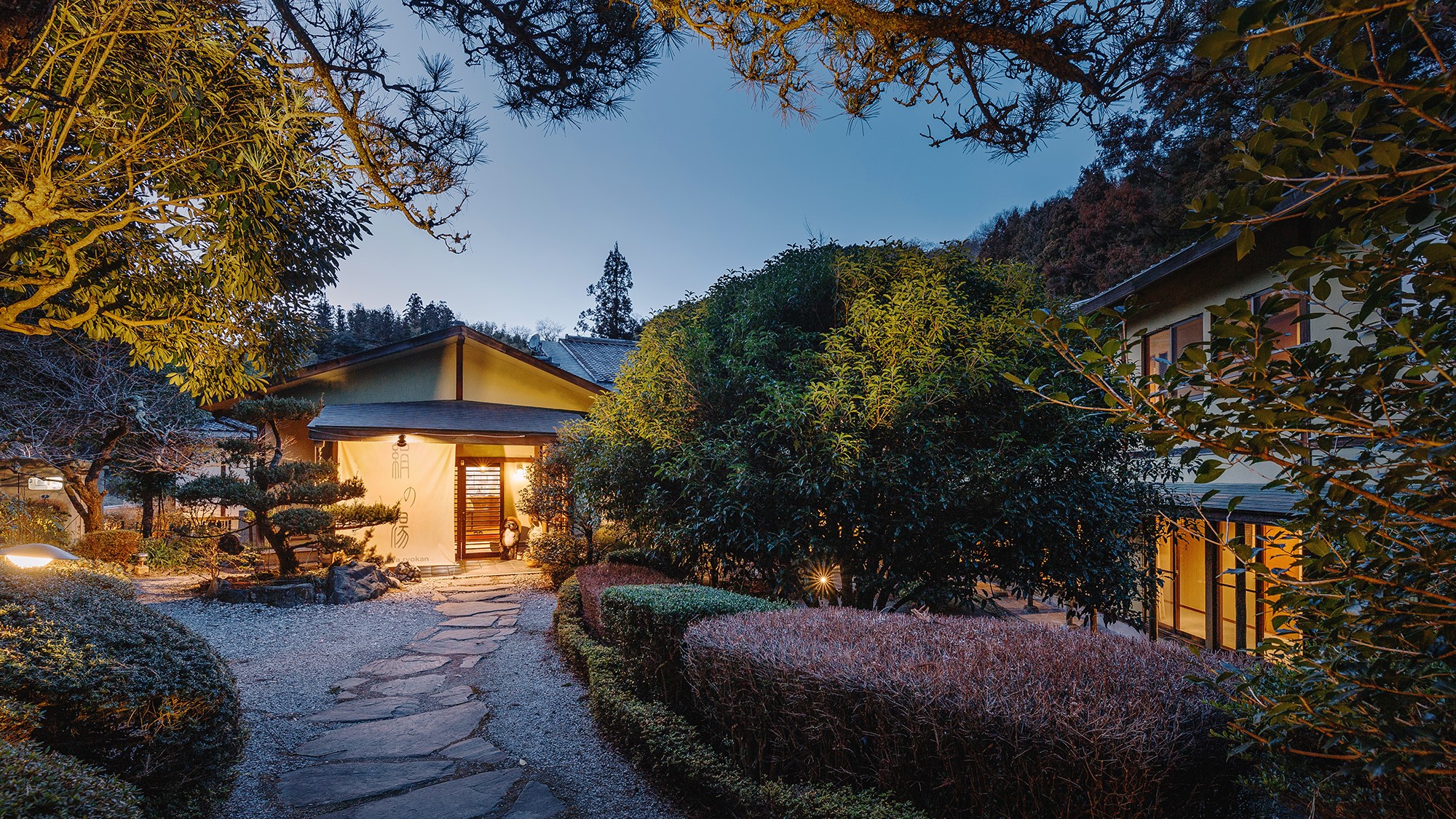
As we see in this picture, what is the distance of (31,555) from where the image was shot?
4.47 meters

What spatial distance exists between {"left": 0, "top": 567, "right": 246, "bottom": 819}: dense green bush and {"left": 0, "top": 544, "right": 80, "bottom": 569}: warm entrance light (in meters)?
1.15

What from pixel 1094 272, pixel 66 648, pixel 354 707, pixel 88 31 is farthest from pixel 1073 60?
pixel 1094 272

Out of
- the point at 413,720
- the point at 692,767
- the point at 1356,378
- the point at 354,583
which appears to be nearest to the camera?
the point at 1356,378

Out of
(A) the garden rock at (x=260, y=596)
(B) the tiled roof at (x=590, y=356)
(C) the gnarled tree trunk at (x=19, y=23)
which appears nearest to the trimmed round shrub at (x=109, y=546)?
(A) the garden rock at (x=260, y=596)

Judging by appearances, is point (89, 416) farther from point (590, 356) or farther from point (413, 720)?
point (590, 356)

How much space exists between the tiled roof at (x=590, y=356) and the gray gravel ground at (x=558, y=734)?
11.8 meters

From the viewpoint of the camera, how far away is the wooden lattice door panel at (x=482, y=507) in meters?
13.9

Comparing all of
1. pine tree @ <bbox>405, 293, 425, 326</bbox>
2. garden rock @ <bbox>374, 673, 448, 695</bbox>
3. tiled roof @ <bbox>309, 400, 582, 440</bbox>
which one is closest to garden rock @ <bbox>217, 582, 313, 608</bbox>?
tiled roof @ <bbox>309, 400, 582, 440</bbox>

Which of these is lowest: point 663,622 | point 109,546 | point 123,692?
point 109,546

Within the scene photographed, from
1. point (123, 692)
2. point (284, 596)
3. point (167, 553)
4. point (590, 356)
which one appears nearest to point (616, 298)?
point (590, 356)

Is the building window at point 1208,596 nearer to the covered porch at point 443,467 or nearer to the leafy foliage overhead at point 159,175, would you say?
the leafy foliage overhead at point 159,175

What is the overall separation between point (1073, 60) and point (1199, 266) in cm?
728

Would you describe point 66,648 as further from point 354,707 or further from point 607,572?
point 607,572

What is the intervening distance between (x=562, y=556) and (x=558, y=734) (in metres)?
6.15
